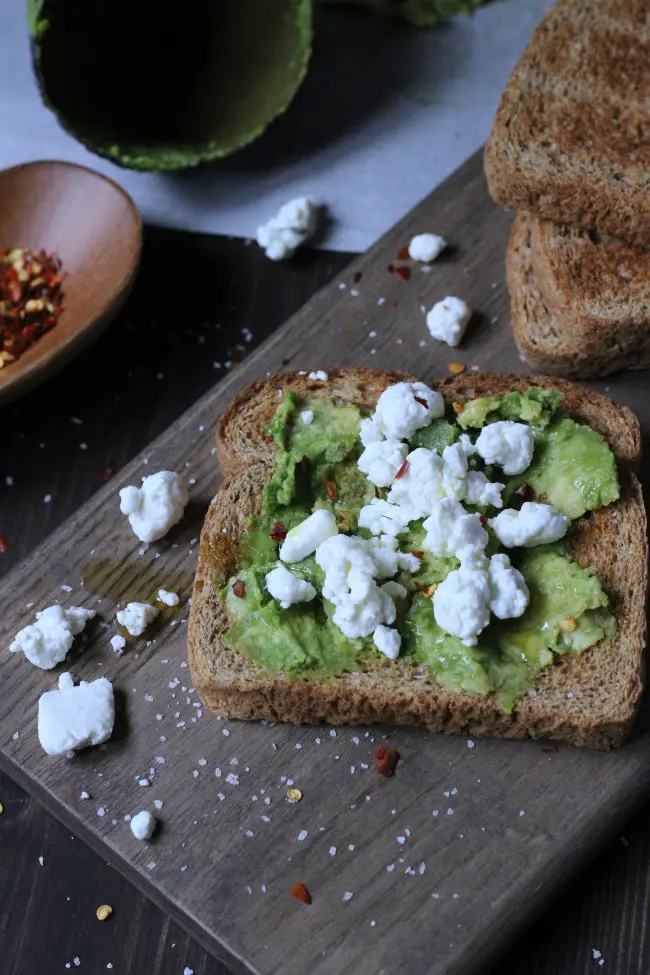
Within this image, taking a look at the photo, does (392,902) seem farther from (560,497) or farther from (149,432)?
(149,432)

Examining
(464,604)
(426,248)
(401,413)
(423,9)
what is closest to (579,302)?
(426,248)

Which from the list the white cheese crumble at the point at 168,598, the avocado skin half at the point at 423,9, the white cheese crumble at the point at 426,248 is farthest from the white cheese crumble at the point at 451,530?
the avocado skin half at the point at 423,9

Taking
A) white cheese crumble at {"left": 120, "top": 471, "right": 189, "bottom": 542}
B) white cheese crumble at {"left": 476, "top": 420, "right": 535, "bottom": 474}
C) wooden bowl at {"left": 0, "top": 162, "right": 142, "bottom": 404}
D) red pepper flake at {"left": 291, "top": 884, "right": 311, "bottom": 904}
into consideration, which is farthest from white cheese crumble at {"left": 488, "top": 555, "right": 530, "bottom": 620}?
wooden bowl at {"left": 0, "top": 162, "right": 142, "bottom": 404}

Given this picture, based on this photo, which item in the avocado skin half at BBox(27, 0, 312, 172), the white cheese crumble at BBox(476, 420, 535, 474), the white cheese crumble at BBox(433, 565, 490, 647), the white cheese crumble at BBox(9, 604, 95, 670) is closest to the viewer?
the white cheese crumble at BBox(433, 565, 490, 647)

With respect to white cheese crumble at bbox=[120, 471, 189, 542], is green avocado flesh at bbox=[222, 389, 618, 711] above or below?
below

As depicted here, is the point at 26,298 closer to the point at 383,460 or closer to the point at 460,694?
the point at 383,460

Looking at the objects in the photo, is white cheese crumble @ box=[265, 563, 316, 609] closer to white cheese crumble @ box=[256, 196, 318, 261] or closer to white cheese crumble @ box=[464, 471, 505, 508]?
white cheese crumble @ box=[464, 471, 505, 508]
